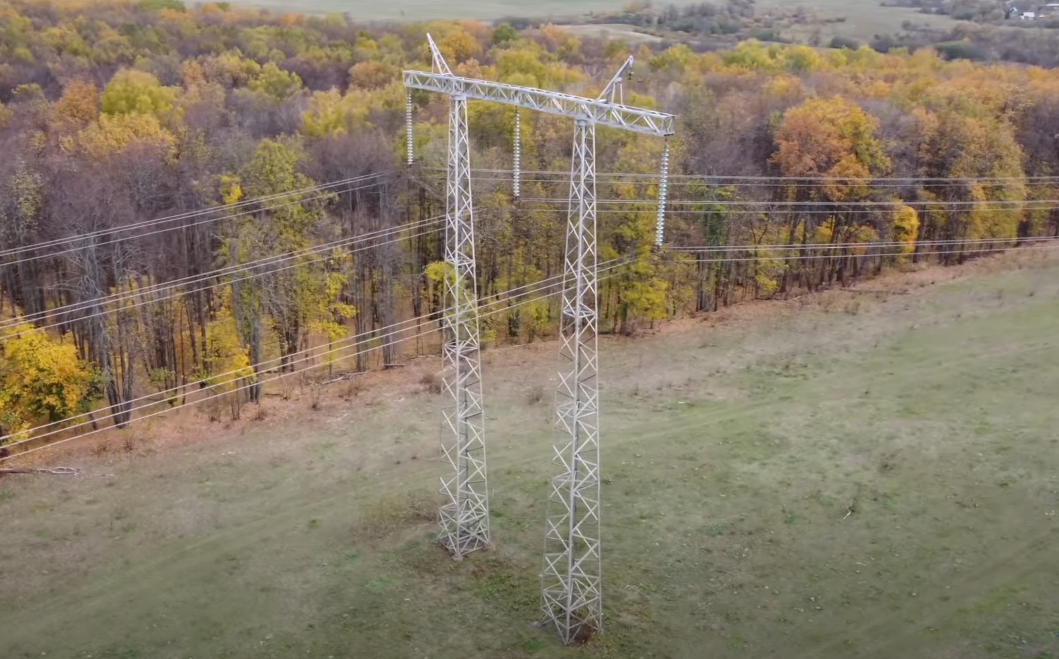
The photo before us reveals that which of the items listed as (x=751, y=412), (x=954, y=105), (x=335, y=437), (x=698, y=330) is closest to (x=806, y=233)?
(x=698, y=330)

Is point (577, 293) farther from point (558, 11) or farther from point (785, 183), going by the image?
point (558, 11)

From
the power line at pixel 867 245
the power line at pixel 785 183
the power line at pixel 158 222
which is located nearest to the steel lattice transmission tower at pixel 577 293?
the power line at pixel 158 222

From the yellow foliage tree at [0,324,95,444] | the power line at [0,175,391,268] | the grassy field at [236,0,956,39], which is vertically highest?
the grassy field at [236,0,956,39]

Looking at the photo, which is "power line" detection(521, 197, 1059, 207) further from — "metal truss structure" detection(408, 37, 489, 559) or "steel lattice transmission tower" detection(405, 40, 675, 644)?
"steel lattice transmission tower" detection(405, 40, 675, 644)

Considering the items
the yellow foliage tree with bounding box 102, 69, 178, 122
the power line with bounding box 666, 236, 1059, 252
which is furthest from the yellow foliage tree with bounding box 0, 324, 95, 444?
the power line with bounding box 666, 236, 1059, 252

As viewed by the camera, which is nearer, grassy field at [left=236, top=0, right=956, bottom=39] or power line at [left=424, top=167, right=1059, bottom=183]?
power line at [left=424, top=167, right=1059, bottom=183]

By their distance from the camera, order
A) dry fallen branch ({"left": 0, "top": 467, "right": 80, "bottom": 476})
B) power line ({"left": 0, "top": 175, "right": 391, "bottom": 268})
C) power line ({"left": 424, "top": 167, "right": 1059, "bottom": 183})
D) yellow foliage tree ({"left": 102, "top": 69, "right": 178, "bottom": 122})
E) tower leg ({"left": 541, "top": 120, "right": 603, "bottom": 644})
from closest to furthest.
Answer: tower leg ({"left": 541, "top": 120, "right": 603, "bottom": 644}) < dry fallen branch ({"left": 0, "top": 467, "right": 80, "bottom": 476}) < power line ({"left": 0, "top": 175, "right": 391, "bottom": 268}) < power line ({"left": 424, "top": 167, "right": 1059, "bottom": 183}) < yellow foliage tree ({"left": 102, "top": 69, "right": 178, "bottom": 122})

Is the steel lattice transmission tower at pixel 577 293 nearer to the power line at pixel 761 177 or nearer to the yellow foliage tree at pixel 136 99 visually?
the power line at pixel 761 177

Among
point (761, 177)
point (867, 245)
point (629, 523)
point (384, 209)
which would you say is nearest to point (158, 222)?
Result: point (384, 209)
